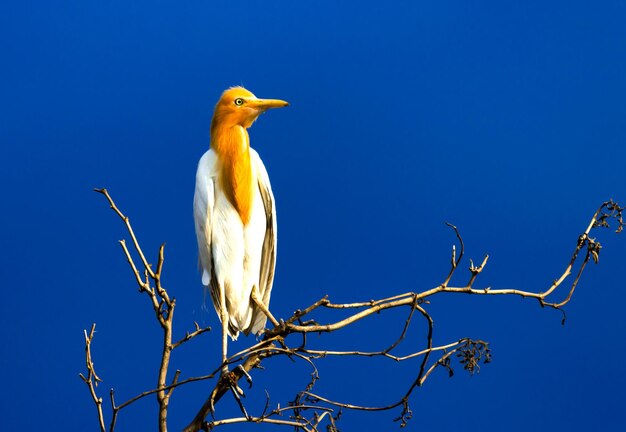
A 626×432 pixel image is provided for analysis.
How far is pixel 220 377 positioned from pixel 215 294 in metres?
0.73

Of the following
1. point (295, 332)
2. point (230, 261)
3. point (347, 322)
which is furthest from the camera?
point (230, 261)

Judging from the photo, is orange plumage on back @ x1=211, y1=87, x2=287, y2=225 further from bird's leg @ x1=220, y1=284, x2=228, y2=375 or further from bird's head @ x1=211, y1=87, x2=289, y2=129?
bird's leg @ x1=220, y1=284, x2=228, y2=375

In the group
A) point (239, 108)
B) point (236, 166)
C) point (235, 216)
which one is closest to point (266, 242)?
point (235, 216)

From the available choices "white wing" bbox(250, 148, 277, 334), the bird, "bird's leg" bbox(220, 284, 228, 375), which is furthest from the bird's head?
"bird's leg" bbox(220, 284, 228, 375)

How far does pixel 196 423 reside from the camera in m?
1.75

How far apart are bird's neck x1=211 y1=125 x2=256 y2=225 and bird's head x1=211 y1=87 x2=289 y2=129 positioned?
0.07ft

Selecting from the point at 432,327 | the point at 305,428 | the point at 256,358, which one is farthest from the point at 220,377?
the point at 432,327

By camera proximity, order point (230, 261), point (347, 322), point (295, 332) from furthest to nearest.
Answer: point (230, 261)
point (295, 332)
point (347, 322)

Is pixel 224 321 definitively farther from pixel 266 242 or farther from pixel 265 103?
pixel 265 103

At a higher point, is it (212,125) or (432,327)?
(212,125)

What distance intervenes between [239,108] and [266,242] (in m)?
0.41

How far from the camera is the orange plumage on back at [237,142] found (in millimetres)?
2447

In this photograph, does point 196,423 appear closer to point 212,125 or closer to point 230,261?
point 230,261

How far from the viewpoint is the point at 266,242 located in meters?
2.54
